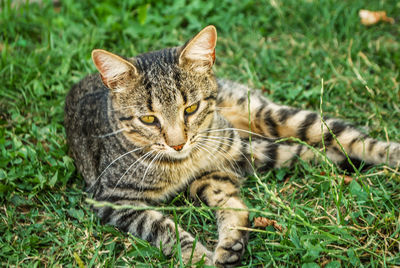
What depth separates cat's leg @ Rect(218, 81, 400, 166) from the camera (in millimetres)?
2936

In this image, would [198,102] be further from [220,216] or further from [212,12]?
[212,12]

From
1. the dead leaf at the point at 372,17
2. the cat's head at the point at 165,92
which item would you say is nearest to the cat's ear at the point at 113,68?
the cat's head at the point at 165,92

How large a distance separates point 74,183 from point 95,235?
0.61 metres

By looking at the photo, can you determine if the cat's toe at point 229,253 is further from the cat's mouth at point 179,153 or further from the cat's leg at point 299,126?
the cat's leg at point 299,126

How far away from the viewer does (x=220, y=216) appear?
2711mm

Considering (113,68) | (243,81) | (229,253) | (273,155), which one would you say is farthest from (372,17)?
(229,253)

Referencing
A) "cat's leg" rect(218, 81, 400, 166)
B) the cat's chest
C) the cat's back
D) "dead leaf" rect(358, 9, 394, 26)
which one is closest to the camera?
the cat's chest

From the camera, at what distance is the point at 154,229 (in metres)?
2.63

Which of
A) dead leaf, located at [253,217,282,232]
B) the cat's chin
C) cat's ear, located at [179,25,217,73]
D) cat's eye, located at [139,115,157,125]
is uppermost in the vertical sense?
cat's ear, located at [179,25,217,73]

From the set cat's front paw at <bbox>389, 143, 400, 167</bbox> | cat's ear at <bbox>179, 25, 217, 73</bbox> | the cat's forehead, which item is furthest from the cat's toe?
cat's front paw at <bbox>389, 143, 400, 167</bbox>

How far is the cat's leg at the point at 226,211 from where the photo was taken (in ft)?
7.88

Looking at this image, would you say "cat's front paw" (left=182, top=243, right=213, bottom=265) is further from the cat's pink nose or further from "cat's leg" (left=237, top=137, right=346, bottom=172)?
"cat's leg" (left=237, top=137, right=346, bottom=172)

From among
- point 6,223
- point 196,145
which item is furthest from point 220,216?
point 6,223

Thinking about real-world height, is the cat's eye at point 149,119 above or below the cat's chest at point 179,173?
above
